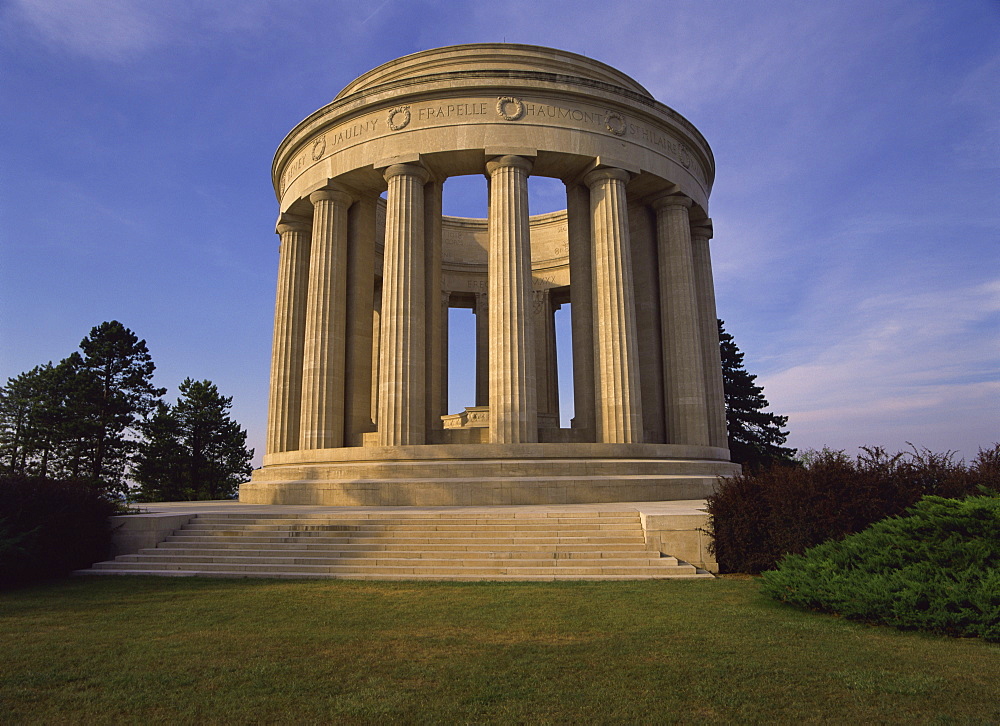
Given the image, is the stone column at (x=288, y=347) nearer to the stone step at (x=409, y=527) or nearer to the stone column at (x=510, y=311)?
the stone column at (x=510, y=311)

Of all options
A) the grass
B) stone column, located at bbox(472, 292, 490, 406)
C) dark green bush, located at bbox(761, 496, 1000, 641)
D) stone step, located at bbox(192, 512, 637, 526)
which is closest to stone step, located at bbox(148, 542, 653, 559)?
stone step, located at bbox(192, 512, 637, 526)

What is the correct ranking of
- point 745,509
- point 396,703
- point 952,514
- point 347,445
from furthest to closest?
point 347,445, point 745,509, point 952,514, point 396,703

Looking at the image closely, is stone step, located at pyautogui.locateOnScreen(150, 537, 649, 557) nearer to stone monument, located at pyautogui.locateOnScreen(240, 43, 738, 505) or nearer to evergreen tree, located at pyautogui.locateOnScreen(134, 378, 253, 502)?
stone monument, located at pyautogui.locateOnScreen(240, 43, 738, 505)

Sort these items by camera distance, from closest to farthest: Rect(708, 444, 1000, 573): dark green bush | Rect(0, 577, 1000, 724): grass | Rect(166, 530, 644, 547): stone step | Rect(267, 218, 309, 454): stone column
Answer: Rect(0, 577, 1000, 724): grass → Rect(708, 444, 1000, 573): dark green bush → Rect(166, 530, 644, 547): stone step → Rect(267, 218, 309, 454): stone column

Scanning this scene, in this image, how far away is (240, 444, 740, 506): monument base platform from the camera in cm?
2445

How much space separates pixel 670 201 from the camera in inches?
1388

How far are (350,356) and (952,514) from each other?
2907cm

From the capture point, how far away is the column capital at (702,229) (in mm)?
39000

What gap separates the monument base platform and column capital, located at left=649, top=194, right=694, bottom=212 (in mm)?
14158

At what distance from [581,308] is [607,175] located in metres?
6.92

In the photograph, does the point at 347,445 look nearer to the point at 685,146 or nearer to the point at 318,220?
the point at 318,220

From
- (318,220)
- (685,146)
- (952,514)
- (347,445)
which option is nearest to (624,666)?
(952,514)

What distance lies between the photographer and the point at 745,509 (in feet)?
50.5

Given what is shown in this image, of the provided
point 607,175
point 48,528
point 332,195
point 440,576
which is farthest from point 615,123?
point 48,528
